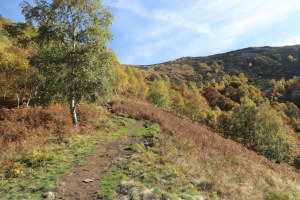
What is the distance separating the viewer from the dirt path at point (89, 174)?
564cm

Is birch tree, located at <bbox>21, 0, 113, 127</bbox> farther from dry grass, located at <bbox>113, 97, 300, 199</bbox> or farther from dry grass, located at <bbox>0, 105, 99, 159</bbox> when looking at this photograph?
dry grass, located at <bbox>113, 97, 300, 199</bbox>

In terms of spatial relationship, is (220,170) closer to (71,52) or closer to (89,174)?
(89,174)

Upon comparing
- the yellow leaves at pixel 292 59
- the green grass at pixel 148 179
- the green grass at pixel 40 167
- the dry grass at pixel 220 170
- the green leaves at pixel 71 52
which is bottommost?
the dry grass at pixel 220 170

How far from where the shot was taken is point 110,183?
6527mm

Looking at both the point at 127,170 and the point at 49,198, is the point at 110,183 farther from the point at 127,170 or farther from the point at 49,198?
the point at 49,198

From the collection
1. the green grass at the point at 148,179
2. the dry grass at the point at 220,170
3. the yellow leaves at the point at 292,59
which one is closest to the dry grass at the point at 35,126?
the green grass at the point at 148,179

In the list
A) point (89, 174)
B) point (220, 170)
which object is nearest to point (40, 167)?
point (89, 174)

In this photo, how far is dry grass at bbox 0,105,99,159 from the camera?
10.5m

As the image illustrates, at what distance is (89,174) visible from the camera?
24.0 ft

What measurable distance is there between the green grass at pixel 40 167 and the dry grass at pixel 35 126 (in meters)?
1.15

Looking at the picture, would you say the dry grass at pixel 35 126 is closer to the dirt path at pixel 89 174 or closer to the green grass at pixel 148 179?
the dirt path at pixel 89 174

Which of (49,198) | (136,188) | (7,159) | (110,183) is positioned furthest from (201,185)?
(7,159)

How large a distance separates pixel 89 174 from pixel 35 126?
10.0 meters

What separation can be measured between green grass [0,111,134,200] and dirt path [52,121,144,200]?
39 cm
